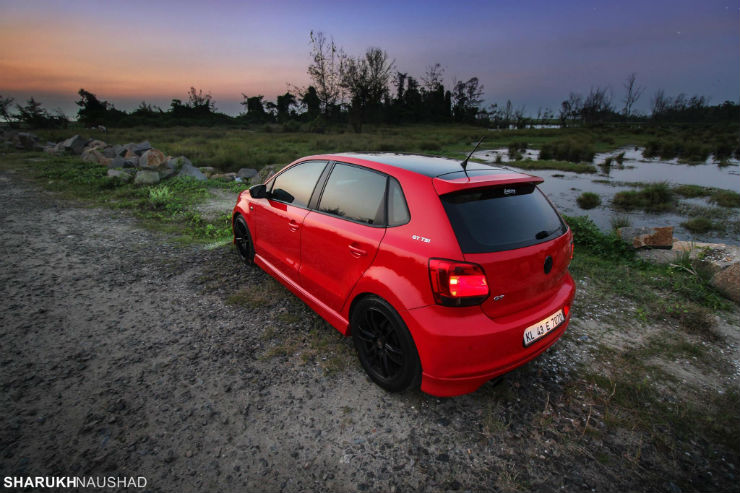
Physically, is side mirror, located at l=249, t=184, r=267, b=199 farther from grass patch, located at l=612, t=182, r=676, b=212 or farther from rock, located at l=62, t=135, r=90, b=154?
rock, located at l=62, t=135, r=90, b=154

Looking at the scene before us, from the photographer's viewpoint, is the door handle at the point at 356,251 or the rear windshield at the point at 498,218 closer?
the rear windshield at the point at 498,218

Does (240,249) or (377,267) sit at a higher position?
(377,267)

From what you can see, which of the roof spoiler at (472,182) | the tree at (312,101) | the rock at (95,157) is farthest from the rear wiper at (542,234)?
the tree at (312,101)

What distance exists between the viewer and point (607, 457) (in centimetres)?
213

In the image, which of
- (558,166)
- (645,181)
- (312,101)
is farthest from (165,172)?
(312,101)

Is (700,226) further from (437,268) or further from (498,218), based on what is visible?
(437,268)

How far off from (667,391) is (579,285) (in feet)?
6.10

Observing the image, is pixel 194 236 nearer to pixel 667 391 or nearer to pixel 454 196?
pixel 454 196

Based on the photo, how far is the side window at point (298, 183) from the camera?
340 cm

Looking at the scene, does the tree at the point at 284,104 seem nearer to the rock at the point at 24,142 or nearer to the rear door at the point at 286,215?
the rock at the point at 24,142

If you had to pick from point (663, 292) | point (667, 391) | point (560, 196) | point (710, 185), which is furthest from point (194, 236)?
point (710, 185)

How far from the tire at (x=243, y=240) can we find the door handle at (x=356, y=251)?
2240 millimetres

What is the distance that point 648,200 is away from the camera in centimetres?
1035

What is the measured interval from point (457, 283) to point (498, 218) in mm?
579
